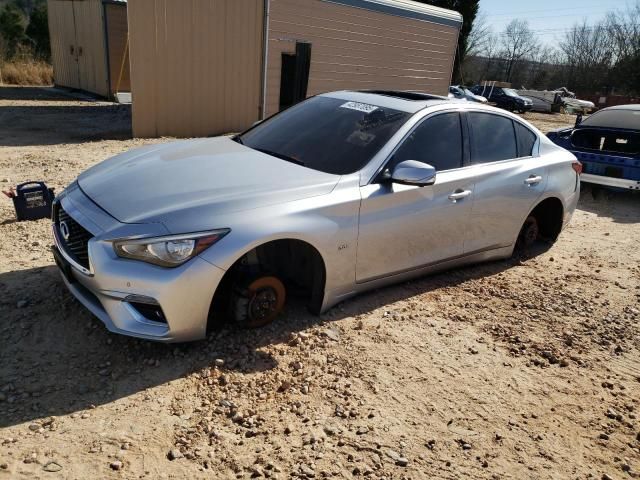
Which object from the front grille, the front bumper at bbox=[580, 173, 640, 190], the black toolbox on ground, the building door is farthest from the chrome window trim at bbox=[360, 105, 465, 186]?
the building door

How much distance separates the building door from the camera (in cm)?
1322

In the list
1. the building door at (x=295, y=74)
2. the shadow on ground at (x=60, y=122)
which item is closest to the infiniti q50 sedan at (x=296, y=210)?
the shadow on ground at (x=60, y=122)

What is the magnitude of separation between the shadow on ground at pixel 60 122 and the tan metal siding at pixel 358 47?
Result: 3933 mm

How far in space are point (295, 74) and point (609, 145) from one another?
753 centimetres

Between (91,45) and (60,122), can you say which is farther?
(91,45)

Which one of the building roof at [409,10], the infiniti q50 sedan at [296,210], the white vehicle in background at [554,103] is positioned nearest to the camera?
the infiniti q50 sedan at [296,210]

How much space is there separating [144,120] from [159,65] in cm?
116

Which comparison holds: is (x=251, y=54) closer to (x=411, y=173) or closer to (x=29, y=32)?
(x=411, y=173)

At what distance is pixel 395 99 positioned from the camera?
14.6ft

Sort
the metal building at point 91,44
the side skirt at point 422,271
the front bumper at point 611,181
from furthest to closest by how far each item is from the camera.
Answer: the metal building at point 91,44, the front bumper at point 611,181, the side skirt at point 422,271

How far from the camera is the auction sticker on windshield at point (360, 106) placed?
4.25 metres

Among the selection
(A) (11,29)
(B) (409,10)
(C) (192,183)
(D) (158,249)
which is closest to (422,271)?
(C) (192,183)

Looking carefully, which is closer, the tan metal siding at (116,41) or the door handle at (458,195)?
the door handle at (458,195)

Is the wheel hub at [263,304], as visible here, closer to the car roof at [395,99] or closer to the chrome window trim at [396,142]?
the chrome window trim at [396,142]
